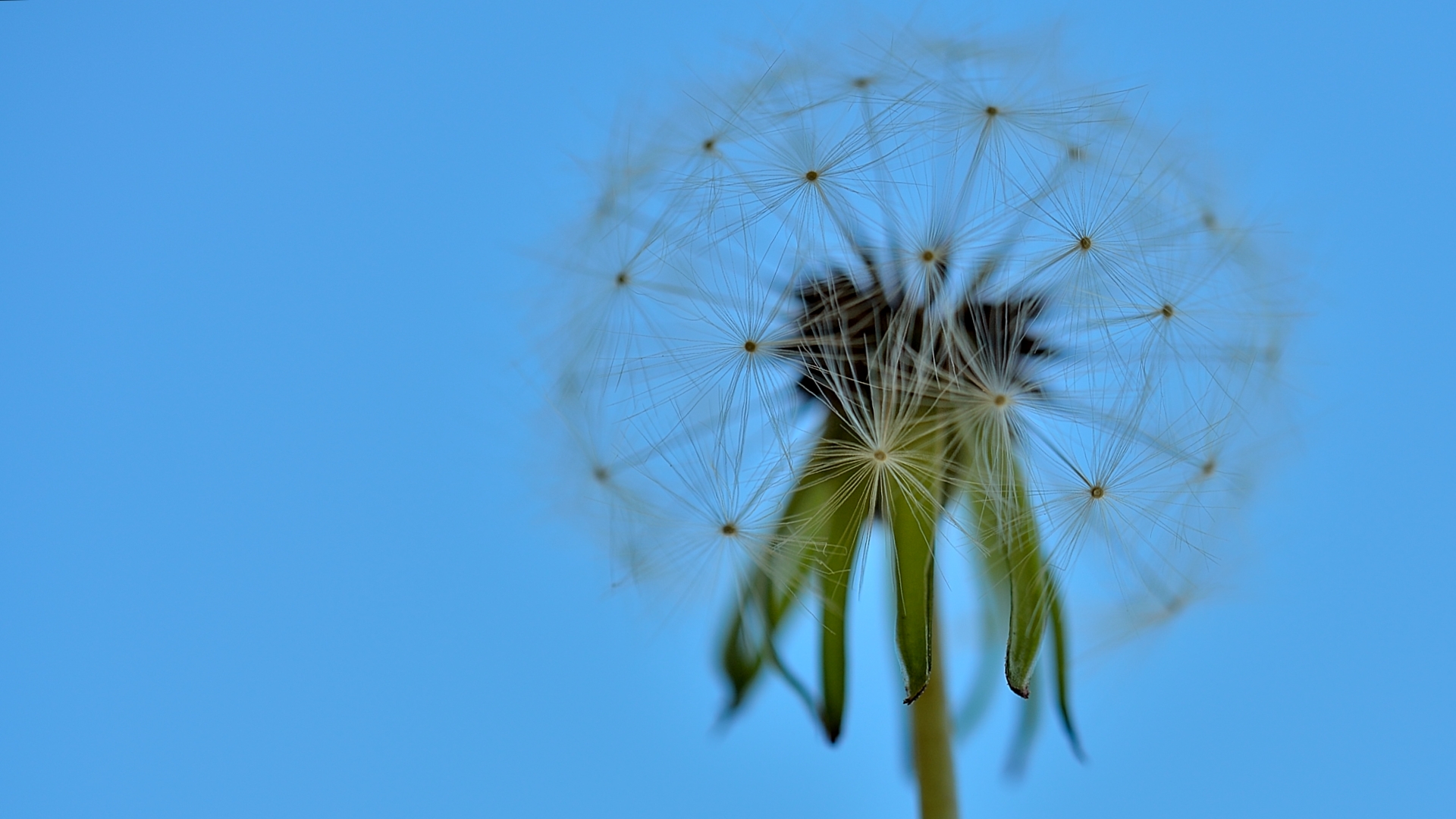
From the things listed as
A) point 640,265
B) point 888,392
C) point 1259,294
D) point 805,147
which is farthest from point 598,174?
point 1259,294

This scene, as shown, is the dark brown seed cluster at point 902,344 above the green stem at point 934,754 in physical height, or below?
above

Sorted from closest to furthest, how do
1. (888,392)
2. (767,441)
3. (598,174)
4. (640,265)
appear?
(888,392), (767,441), (640,265), (598,174)

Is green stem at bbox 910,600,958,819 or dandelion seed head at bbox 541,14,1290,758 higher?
dandelion seed head at bbox 541,14,1290,758

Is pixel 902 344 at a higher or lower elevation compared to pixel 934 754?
higher

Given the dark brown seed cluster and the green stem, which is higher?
the dark brown seed cluster

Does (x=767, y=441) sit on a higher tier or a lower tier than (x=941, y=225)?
lower

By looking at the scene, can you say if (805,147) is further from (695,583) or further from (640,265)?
(695,583)

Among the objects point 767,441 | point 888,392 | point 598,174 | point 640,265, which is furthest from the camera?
point 598,174

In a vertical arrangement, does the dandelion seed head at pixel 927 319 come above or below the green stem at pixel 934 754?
above
